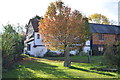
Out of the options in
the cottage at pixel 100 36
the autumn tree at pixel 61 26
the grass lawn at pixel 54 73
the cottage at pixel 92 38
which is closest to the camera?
the grass lawn at pixel 54 73

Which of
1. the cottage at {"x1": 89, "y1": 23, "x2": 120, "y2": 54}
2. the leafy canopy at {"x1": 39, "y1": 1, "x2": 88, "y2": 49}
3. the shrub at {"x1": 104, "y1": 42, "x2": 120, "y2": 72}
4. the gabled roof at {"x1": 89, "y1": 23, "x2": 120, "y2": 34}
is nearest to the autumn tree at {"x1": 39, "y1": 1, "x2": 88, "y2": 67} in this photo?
the leafy canopy at {"x1": 39, "y1": 1, "x2": 88, "y2": 49}

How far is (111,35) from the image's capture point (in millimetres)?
35344

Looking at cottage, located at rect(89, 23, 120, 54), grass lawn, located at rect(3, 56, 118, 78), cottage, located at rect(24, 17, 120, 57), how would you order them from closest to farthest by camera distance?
grass lawn, located at rect(3, 56, 118, 78)
cottage, located at rect(24, 17, 120, 57)
cottage, located at rect(89, 23, 120, 54)

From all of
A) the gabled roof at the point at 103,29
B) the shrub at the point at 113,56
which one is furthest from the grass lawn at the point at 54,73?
the gabled roof at the point at 103,29

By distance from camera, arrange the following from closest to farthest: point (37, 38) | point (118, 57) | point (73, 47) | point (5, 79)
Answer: point (5, 79) → point (118, 57) → point (73, 47) → point (37, 38)

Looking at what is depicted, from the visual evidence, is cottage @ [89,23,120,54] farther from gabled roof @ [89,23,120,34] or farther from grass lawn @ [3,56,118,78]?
grass lawn @ [3,56,118,78]

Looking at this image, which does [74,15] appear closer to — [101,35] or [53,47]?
[53,47]

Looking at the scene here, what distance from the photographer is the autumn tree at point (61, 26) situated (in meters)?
14.9

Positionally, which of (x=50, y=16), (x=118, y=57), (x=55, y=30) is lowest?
(x=118, y=57)

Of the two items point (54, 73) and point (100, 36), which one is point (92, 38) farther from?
point (54, 73)

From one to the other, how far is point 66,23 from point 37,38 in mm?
16598

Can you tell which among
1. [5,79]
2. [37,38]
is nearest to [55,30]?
[5,79]

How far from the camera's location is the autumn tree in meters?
14.9

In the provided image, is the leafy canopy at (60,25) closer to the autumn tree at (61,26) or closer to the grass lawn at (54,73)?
the autumn tree at (61,26)
